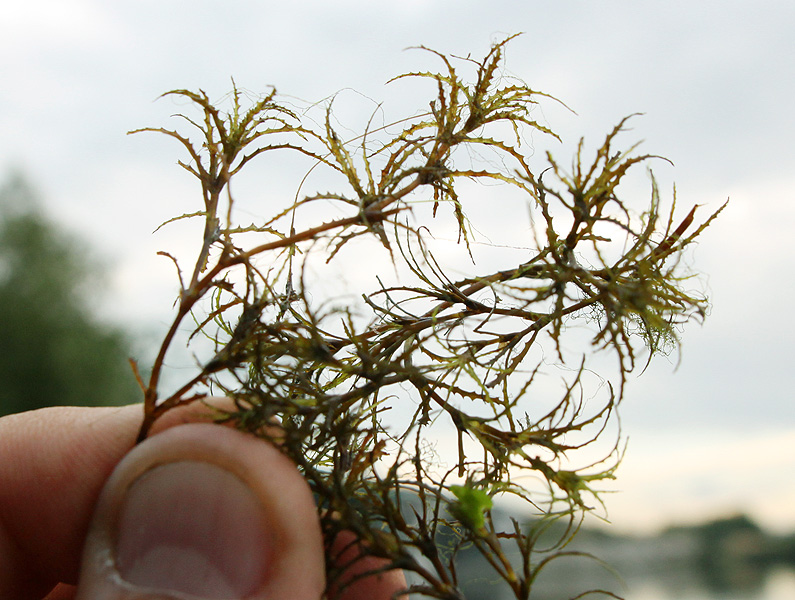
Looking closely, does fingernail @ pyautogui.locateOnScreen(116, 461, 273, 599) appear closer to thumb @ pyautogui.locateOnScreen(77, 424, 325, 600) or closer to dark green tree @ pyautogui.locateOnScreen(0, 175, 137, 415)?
thumb @ pyautogui.locateOnScreen(77, 424, 325, 600)

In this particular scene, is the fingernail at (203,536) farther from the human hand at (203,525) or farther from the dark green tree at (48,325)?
the dark green tree at (48,325)

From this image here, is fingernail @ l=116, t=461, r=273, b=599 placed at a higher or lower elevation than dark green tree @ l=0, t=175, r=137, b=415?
higher

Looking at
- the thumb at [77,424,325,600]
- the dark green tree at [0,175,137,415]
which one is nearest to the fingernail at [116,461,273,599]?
the thumb at [77,424,325,600]

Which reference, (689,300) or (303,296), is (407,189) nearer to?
(303,296)

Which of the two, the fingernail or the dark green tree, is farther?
the dark green tree

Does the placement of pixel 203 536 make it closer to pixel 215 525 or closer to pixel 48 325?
pixel 215 525

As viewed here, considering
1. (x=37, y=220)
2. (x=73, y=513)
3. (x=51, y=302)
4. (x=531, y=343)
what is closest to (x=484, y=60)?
(x=531, y=343)
